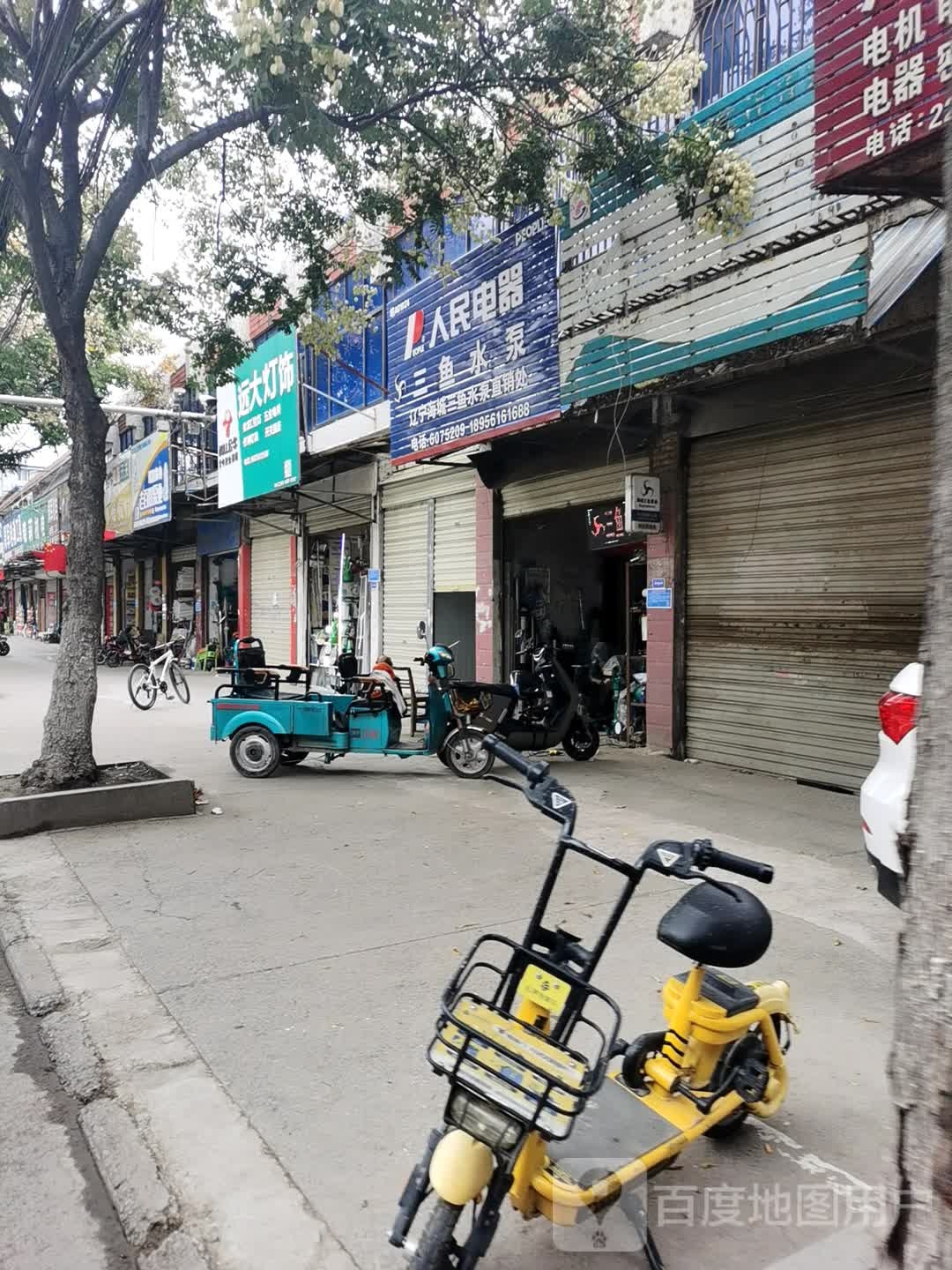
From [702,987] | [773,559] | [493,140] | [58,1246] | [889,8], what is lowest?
[58,1246]

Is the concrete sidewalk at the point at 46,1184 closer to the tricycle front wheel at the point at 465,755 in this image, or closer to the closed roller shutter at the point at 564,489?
the tricycle front wheel at the point at 465,755

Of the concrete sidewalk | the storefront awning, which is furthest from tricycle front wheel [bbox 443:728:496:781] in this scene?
the concrete sidewalk

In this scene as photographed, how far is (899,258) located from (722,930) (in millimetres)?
5318

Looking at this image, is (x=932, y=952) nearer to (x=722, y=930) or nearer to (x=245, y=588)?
(x=722, y=930)

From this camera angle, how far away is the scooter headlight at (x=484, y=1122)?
2006mm

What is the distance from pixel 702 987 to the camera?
272 cm

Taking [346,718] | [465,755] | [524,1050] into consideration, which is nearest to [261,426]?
[346,718]

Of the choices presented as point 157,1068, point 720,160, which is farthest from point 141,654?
point 157,1068

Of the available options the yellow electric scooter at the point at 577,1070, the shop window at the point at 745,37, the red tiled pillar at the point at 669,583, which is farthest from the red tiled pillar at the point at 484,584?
the yellow electric scooter at the point at 577,1070

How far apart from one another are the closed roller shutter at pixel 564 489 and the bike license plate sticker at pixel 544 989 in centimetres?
864

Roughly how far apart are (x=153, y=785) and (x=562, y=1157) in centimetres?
572

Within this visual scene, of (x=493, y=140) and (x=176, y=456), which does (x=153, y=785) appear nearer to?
(x=493, y=140)

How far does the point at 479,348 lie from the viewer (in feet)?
35.0

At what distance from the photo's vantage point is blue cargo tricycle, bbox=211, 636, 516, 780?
8914 millimetres
